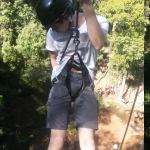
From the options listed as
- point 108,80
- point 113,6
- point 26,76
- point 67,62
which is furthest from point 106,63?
Answer: point 67,62

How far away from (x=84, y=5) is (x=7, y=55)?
7.57 meters

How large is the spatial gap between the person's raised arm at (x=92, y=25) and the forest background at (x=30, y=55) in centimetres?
661

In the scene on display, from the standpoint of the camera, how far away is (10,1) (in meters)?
8.68

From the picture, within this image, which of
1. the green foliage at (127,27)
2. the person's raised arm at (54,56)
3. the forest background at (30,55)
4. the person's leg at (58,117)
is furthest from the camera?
the green foliage at (127,27)

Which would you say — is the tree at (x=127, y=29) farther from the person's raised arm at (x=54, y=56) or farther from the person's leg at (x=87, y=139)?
the person's leg at (x=87, y=139)

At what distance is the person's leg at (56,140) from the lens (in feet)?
4.25

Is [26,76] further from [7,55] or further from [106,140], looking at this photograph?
[106,140]

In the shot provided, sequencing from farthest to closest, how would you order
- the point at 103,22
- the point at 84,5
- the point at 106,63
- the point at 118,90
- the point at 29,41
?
1. the point at 106,63
2. the point at 118,90
3. the point at 29,41
4. the point at 103,22
5. the point at 84,5

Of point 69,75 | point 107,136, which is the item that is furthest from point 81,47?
point 107,136

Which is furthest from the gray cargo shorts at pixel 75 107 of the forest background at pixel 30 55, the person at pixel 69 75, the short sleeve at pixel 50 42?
the forest background at pixel 30 55

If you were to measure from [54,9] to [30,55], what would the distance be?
728cm

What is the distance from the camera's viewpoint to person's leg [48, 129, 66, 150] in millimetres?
1296

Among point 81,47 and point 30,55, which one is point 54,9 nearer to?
point 81,47

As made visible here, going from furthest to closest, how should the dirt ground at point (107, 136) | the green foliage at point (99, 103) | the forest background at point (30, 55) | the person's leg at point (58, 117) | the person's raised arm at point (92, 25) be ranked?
the green foliage at point (99, 103)
the dirt ground at point (107, 136)
the forest background at point (30, 55)
the person's leg at point (58, 117)
the person's raised arm at point (92, 25)
